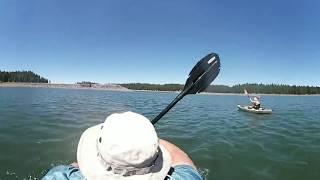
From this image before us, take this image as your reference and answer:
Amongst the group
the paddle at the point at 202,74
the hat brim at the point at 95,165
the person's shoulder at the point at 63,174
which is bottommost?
the person's shoulder at the point at 63,174

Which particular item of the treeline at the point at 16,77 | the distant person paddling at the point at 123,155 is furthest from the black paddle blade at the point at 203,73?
the treeline at the point at 16,77

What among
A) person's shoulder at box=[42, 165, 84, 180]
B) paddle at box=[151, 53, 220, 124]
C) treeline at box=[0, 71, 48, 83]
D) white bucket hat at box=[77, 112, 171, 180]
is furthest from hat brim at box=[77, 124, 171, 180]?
treeline at box=[0, 71, 48, 83]

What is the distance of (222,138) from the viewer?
53.2 feet

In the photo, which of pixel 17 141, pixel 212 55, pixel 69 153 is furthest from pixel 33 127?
pixel 212 55

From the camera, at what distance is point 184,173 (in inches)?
101

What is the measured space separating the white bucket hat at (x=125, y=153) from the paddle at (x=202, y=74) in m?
2.96

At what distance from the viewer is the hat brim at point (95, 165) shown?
2.28m

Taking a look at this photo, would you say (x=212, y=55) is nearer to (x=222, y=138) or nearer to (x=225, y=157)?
(x=225, y=157)

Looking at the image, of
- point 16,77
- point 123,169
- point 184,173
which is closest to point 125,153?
point 123,169

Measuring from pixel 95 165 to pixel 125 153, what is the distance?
0.27 metres

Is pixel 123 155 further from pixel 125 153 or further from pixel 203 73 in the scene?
pixel 203 73

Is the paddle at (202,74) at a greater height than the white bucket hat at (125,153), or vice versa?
the paddle at (202,74)

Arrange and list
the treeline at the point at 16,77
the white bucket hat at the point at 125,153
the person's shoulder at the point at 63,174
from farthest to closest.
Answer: the treeline at the point at 16,77 < the person's shoulder at the point at 63,174 < the white bucket hat at the point at 125,153

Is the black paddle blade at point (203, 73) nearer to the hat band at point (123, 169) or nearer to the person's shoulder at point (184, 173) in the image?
the person's shoulder at point (184, 173)
